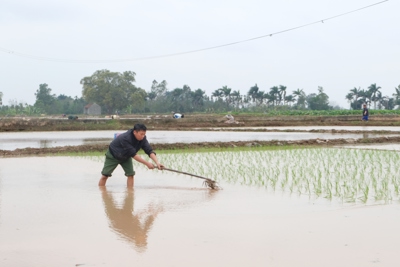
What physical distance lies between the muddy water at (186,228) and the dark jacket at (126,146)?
0.47 metres

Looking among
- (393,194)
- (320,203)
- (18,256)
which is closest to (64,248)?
(18,256)

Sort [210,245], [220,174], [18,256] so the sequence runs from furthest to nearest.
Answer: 1. [220,174]
2. [210,245]
3. [18,256]

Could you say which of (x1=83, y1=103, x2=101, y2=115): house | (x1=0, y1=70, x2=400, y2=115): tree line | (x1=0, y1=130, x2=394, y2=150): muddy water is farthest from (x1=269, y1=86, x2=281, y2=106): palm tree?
(x1=0, y1=130, x2=394, y2=150): muddy water

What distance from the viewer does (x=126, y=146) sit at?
6605 millimetres

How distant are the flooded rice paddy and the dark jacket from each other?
46 cm

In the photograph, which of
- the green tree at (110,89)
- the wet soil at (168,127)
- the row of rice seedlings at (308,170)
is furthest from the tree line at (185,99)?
the row of rice seedlings at (308,170)

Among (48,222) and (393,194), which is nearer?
(48,222)

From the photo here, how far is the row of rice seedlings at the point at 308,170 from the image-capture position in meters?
6.36

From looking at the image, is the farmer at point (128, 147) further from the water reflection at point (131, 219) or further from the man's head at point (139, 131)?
the water reflection at point (131, 219)

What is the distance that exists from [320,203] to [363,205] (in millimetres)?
426

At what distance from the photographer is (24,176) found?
8281 millimetres

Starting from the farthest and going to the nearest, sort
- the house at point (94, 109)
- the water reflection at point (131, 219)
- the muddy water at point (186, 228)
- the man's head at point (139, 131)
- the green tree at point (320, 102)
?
the house at point (94, 109) < the green tree at point (320, 102) < the man's head at point (139, 131) < the water reflection at point (131, 219) < the muddy water at point (186, 228)

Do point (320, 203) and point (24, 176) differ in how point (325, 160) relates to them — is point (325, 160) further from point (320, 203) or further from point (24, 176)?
point (24, 176)

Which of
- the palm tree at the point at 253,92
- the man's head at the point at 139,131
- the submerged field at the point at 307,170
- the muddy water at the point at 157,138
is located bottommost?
the muddy water at the point at 157,138
